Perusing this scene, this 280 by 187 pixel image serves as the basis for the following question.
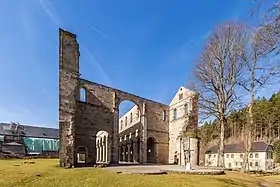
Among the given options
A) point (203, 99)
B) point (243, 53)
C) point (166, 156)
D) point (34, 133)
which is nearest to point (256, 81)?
point (243, 53)

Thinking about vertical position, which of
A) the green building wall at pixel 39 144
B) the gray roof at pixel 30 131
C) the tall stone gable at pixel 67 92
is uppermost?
the tall stone gable at pixel 67 92

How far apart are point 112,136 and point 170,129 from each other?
1222 cm

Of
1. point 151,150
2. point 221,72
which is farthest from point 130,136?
point 221,72

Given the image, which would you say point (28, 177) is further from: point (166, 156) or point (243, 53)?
point (166, 156)

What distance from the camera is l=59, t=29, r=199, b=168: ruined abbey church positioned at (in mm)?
25703

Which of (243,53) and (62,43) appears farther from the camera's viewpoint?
(62,43)

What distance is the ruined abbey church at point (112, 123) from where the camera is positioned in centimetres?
2570

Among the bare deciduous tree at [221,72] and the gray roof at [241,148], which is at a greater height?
the bare deciduous tree at [221,72]

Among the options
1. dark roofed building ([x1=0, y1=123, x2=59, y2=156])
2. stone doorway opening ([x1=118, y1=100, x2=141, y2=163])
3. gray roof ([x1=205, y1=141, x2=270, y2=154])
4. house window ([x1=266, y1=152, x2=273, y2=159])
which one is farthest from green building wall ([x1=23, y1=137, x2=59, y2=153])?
house window ([x1=266, y1=152, x2=273, y2=159])

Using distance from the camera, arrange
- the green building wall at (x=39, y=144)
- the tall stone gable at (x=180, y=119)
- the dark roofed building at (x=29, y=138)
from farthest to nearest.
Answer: the green building wall at (x=39, y=144) → the dark roofed building at (x=29, y=138) → the tall stone gable at (x=180, y=119)

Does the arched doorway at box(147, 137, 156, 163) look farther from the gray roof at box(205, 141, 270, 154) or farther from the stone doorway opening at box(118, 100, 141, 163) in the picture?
the gray roof at box(205, 141, 270, 154)

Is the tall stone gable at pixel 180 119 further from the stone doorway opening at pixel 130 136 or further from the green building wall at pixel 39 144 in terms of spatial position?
the green building wall at pixel 39 144

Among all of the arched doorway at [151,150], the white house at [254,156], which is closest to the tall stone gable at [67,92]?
the arched doorway at [151,150]

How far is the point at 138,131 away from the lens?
3953 cm
